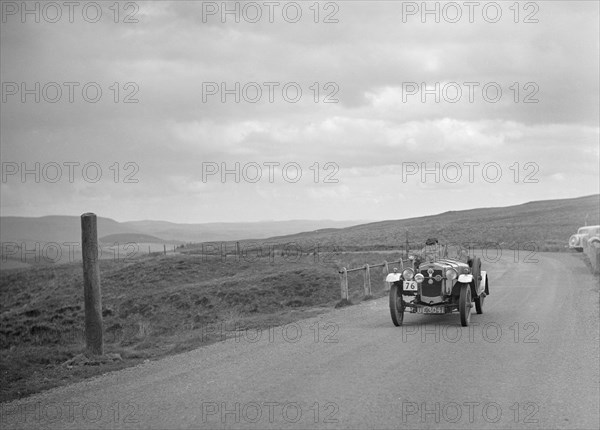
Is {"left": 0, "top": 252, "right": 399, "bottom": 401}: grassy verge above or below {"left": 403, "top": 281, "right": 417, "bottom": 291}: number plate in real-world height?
below

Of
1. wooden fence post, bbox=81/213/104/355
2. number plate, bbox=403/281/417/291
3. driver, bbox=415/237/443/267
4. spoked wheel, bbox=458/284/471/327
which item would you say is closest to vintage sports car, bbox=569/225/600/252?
driver, bbox=415/237/443/267

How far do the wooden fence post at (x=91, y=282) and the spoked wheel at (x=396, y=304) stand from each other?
19.3 feet

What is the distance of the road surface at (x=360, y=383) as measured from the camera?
7.40m

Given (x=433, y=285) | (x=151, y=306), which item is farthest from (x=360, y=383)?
(x=151, y=306)

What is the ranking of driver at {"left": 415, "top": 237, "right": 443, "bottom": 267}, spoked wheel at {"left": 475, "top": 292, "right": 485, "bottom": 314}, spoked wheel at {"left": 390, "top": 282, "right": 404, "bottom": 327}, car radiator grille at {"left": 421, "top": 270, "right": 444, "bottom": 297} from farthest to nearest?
spoked wheel at {"left": 475, "top": 292, "right": 485, "bottom": 314} → driver at {"left": 415, "top": 237, "right": 443, "bottom": 267} → car radiator grille at {"left": 421, "top": 270, "right": 444, "bottom": 297} → spoked wheel at {"left": 390, "top": 282, "right": 404, "bottom": 327}

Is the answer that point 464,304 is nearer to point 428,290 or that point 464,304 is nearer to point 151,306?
point 428,290

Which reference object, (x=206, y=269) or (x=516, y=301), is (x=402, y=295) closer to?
(x=516, y=301)

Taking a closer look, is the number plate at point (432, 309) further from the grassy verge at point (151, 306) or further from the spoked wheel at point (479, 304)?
the grassy verge at point (151, 306)

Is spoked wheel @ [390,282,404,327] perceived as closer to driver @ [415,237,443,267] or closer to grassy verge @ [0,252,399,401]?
driver @ [415,237,443,267]

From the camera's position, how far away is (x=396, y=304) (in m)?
14.2

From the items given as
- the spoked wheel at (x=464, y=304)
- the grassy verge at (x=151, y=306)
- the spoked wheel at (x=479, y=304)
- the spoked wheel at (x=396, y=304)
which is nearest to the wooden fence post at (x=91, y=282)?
the grassy verge at (x=151, y=306)

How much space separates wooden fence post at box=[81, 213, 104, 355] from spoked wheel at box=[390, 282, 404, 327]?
5.88m

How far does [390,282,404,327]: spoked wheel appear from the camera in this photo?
1416cm

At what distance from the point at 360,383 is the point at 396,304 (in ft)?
17.8
